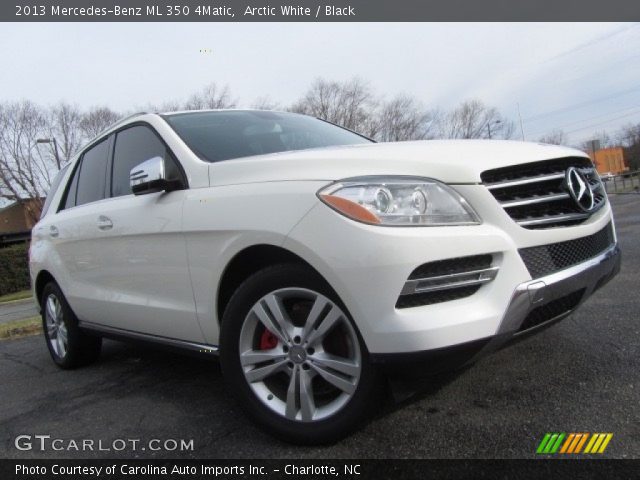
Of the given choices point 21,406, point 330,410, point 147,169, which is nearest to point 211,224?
point 147,169

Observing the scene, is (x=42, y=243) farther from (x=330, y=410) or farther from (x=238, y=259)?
(x=330, y=410)

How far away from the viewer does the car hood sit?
7.09 feet

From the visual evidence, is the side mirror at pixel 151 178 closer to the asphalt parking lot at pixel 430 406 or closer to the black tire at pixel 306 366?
the black tire at pixel 306 366

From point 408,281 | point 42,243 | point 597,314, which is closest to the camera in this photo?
point 408,281

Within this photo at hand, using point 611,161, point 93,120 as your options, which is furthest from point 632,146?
point 93,120

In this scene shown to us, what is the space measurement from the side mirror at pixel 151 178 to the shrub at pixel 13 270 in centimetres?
2146

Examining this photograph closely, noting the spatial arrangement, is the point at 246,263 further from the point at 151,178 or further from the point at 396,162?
the point at 396,162

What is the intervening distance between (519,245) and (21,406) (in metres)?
3.37

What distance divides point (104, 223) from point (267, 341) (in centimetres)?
162

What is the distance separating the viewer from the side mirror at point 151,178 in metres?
2.78

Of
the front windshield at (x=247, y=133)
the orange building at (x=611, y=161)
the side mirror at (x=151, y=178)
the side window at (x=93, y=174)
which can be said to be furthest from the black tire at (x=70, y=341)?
the orange building at (x=611, y=161)

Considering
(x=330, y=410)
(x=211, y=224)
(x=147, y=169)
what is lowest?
(x=330, y=410)

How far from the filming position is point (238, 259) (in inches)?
99.4

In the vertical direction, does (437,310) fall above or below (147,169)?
below
